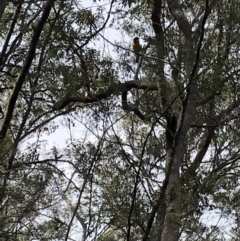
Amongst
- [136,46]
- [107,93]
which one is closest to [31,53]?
[107,93]

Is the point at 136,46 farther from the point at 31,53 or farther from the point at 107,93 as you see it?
the point at 31,53

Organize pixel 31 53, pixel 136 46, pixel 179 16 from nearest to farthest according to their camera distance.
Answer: pixel 31 53, pixel 136 46, pixel 179 16

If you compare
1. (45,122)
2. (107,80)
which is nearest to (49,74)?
(107,80)

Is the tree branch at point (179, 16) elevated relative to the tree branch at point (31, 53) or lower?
elevated

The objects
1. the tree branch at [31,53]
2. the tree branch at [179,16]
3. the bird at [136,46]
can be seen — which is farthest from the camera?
the tree branch at [179,16]

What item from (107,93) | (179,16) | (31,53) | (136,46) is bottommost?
(31,53)

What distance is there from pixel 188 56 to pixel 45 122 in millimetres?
2065

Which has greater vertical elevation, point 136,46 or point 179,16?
point 179,16

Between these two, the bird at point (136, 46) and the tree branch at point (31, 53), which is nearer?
the tree branch at point (31, 53)

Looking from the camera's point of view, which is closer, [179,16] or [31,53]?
[31,53]

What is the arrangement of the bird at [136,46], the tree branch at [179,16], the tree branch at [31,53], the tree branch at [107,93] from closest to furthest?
the tree branch at [31,53] → the tree branch at [107,93] → the bird at [136,46] → the tree branch at [179,16]

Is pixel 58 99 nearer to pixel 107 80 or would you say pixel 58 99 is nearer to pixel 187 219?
pixel 107 80

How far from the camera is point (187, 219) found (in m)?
4.09

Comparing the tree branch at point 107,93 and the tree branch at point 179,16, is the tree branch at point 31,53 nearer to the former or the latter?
the tree branch at point 107,93
